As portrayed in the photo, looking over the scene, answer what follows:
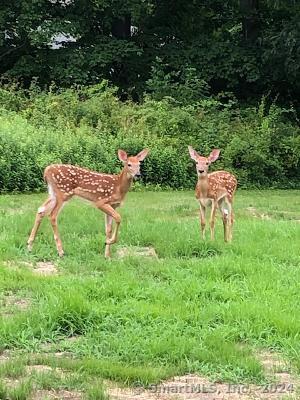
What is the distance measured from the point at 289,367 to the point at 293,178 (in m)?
16.3

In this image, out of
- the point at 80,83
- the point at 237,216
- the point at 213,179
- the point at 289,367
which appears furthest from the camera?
the point at 80,83

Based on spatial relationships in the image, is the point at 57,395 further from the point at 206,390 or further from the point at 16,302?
the point at 16,302

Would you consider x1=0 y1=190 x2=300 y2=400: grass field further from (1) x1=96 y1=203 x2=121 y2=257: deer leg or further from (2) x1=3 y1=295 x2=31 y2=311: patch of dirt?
(1) x1=96 y1=203 x2=121 y2=257: deer leg

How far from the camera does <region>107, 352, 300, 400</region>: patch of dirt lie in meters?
4.54

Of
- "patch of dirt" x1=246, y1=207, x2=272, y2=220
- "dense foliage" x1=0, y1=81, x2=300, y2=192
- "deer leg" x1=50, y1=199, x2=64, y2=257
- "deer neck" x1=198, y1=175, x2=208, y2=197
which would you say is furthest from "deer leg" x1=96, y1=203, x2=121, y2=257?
"dense foliage" x1=0, y1=81, x2=300, y2=192

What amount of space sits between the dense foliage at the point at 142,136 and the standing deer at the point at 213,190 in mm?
6647

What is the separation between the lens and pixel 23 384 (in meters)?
4.51

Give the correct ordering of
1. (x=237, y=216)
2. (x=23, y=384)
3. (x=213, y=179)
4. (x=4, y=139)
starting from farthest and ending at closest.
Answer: (x=4, y=139) < (x=237, y=216) < (x=213, y=179) < (x=23, y=384)

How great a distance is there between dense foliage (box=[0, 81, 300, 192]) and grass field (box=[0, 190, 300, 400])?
5691mm

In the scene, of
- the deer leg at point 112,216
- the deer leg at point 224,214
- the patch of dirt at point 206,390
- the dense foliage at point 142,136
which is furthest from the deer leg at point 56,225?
the dense foliage at point 142,136

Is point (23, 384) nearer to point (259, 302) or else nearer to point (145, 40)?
point (259, 302)

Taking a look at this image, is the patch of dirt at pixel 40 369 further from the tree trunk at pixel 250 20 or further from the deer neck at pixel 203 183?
the tree trunk at pixel 250 20

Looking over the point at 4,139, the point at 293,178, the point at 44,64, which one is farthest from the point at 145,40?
the point at 4,139

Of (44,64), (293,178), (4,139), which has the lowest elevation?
(293,178)
